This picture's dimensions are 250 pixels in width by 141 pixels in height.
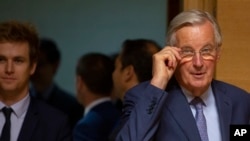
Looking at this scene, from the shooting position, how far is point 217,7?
2537 millimetres

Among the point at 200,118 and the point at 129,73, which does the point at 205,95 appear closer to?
the point at 200,118

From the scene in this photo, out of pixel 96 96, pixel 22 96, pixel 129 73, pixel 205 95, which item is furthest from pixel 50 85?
pixel 205 95

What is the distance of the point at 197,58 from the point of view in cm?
197

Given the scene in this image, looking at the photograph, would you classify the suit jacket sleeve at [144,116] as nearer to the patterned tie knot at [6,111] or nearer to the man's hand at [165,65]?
the man's hand at [165,65]

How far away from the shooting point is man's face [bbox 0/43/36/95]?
2.25m

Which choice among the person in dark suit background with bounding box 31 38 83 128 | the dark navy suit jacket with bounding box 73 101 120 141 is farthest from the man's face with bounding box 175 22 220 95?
the person in dark suit background with bounding box 31 38 83 128

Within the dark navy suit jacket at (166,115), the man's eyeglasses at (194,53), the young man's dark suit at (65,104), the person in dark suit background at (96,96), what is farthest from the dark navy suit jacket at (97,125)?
the young man's dark suit at (65,104)

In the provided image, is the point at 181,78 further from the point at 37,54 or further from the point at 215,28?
the point at 37,54

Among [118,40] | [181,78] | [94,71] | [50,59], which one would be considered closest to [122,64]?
[94,71]

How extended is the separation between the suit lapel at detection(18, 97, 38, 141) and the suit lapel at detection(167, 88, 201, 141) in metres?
0.49

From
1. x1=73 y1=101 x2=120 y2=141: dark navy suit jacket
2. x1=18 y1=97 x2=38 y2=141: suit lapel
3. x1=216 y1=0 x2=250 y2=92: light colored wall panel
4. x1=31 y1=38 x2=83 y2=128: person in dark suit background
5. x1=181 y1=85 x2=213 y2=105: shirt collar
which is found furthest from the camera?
x1=31 y1=38 x2=83 y2=128: person in dark suit background

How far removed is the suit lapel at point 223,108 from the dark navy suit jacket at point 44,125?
1.67 feet

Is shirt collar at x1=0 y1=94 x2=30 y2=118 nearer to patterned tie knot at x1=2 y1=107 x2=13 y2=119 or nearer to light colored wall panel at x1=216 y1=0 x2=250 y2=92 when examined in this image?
patterned tie knot at x1=2 y1=107 x2=13 y2=119

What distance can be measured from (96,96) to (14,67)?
0.82m
